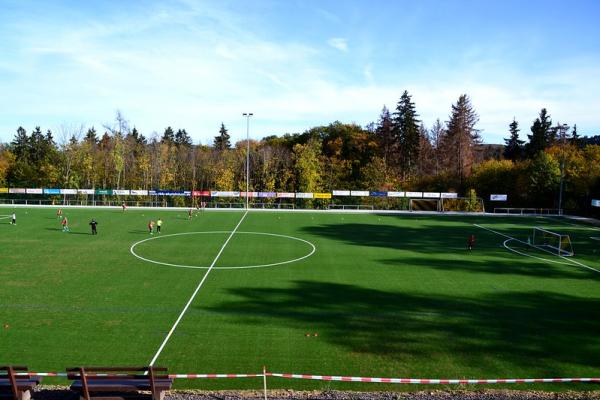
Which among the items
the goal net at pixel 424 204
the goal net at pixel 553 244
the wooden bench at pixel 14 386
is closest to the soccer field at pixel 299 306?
the goal net at pixel 553 244

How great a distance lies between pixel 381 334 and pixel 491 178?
57.3 meters

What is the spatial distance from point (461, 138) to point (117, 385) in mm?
76279

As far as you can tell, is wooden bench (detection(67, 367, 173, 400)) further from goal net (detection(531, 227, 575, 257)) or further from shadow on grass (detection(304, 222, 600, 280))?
goal net (detection(531, 227, 575, 257))

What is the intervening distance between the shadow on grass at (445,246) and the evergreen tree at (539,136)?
37273 millimetres

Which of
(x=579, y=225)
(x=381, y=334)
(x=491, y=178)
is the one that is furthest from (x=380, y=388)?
(x=491, y=178)

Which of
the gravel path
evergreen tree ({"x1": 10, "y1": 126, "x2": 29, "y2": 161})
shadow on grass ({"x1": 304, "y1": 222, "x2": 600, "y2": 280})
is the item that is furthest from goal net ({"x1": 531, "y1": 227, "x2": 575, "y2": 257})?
evergreen tree ({"x1": 10, "y1": 126, "x2": 29, "y2": 161})

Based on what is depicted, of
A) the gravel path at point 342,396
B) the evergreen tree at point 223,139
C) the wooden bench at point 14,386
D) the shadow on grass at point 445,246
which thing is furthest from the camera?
the evergreen tree at point 223,139

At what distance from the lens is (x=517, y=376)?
13.3 meters

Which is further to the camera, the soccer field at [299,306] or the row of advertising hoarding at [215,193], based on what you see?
the row of advertising hoarding at [215,193]

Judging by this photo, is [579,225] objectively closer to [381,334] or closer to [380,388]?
[381,334]

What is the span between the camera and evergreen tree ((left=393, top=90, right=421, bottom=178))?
80312 millimetres

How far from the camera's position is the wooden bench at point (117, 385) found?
29.5 ft

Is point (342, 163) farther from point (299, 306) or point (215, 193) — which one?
point (299, 306)

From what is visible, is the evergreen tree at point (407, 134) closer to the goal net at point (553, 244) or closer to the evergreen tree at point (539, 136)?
the evergreen tree at point (539, 136)
